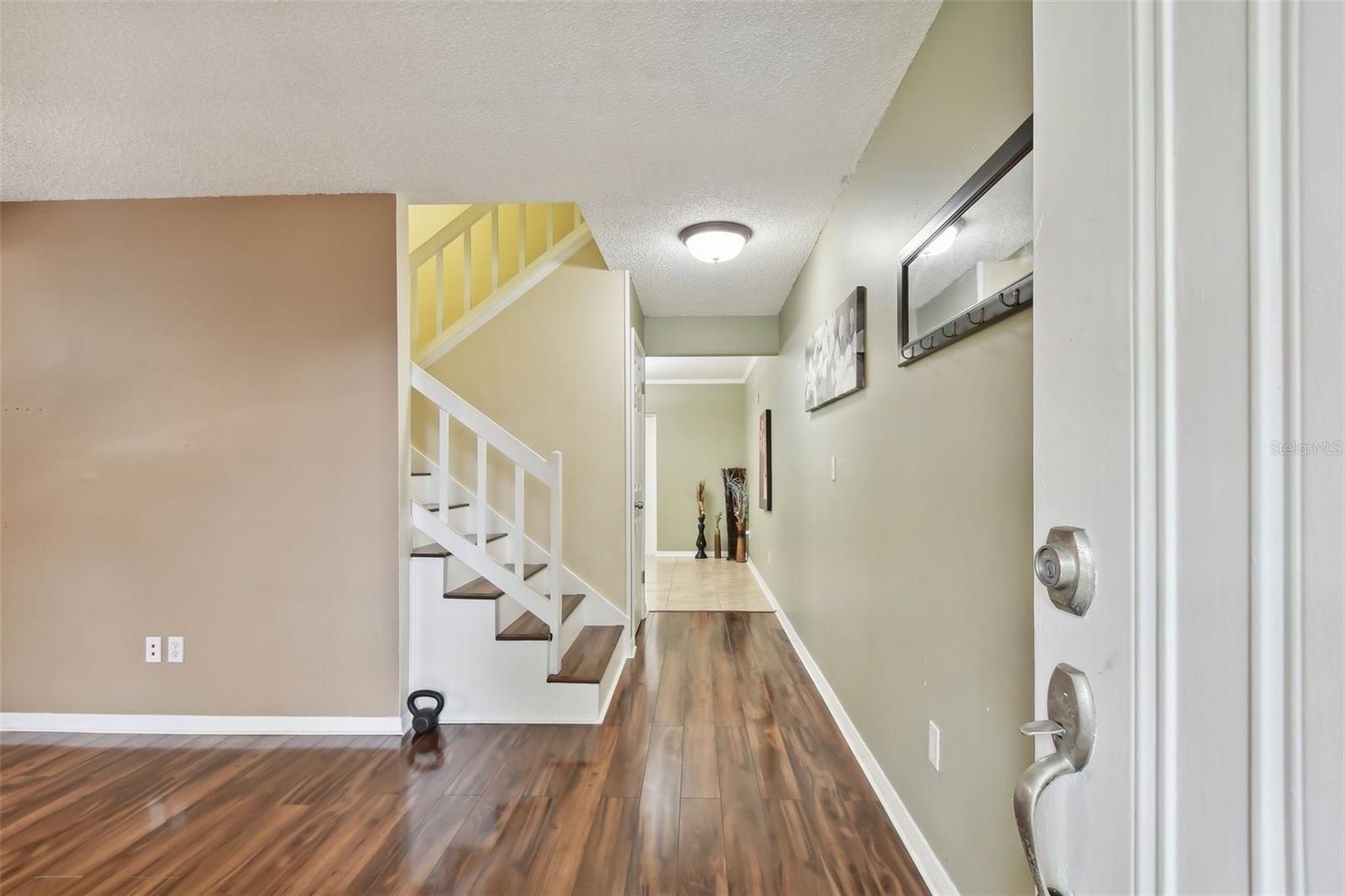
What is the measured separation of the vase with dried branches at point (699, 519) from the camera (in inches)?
310

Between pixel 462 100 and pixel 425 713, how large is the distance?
2426 millimetres

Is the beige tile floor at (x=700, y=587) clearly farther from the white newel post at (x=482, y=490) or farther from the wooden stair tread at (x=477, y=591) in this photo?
the white newel post at (x=482, y=490)

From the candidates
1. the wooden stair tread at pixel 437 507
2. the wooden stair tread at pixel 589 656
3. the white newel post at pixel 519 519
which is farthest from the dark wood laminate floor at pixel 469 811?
the wooden stair tread at pixel 437 507

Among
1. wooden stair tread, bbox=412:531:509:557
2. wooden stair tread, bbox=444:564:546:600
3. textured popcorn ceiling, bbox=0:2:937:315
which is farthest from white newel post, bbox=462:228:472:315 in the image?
wooden stair tread, bbox=444:564:546:600

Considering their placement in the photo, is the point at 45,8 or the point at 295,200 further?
the point at 295,200

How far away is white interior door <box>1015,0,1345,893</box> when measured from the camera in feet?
1.05

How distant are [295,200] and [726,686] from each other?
123 inches

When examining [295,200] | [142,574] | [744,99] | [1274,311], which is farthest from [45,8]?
[1274,311]

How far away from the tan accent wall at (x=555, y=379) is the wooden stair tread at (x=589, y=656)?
1.93 ft

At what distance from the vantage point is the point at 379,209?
2775 millimetres

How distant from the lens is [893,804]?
6.54 feet

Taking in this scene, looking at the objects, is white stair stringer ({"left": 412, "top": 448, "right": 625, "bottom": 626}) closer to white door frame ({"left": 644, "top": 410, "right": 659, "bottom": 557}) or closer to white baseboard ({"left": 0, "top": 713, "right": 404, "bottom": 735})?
white baseboard ({"left": 0, "top": 713, "right": 404, "bottom": 735})

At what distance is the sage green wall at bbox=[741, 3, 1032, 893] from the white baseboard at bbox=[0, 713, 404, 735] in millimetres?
2094

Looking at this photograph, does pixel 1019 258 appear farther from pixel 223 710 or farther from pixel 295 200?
pixel 223 710
